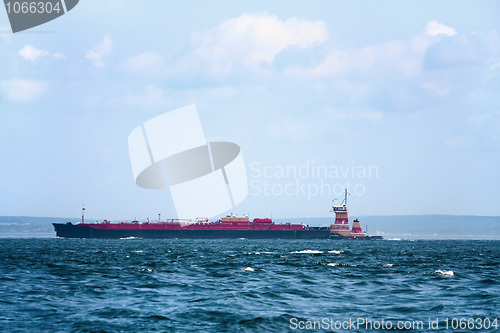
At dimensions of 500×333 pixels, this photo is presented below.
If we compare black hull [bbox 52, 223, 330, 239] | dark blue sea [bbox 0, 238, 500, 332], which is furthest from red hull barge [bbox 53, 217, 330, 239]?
dark blue sea [bbox 0, 238, 500, 332]

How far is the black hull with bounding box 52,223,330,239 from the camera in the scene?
153125 mm

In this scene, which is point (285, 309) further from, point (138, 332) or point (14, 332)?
point (14, 332)

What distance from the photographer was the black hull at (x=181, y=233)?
A: 153m

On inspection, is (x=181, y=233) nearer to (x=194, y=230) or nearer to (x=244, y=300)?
(x=194, y=230)

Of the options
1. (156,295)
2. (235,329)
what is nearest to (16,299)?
(156,295)

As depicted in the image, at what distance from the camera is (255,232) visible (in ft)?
529

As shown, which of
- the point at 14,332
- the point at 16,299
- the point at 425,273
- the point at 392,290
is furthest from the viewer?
the point at 425,273

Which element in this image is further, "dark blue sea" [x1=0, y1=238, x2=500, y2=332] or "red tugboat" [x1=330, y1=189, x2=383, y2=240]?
"red tugboat" [x1=330, y1=189, x2=383, y2=240]

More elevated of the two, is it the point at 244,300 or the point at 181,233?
the point at 244,300

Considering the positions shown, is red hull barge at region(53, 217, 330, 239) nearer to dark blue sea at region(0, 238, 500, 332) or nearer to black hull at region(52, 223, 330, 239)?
black hull at region(52, 223, 330, 239)

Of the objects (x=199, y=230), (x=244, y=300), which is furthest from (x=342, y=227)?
(x=244, y=300)

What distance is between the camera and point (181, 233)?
6206 inches

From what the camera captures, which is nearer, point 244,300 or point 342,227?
point 244,300

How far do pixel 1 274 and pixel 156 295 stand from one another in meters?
17.7
